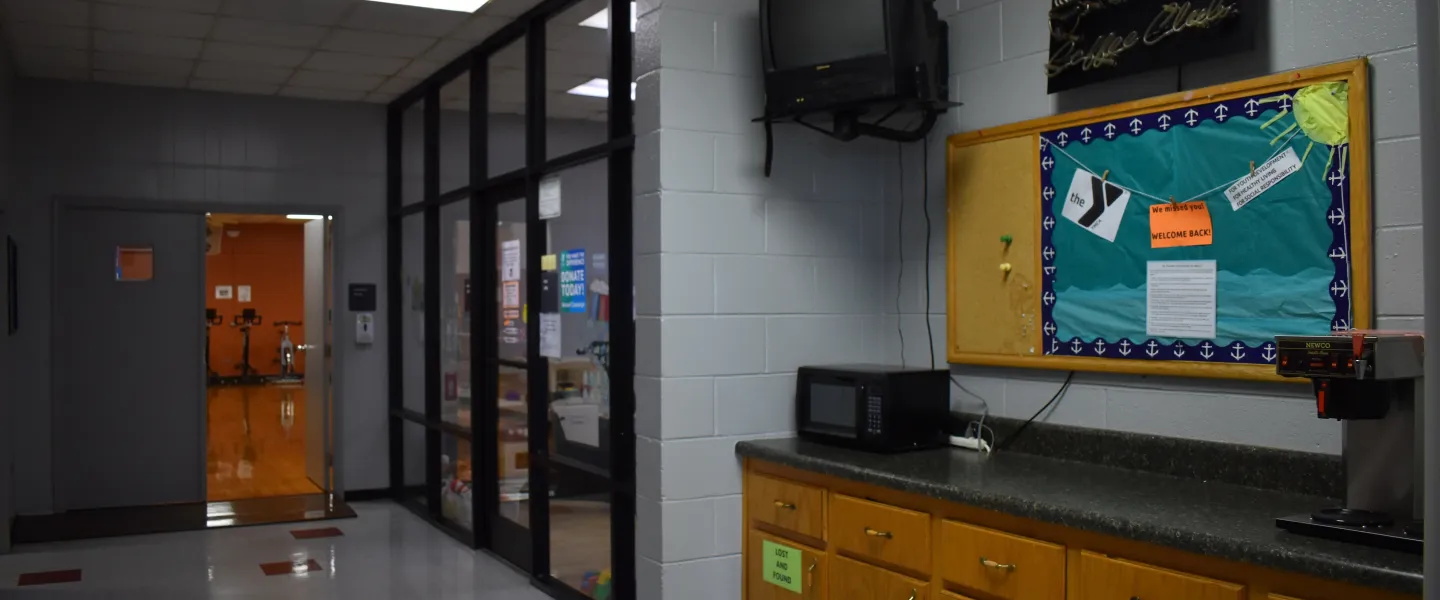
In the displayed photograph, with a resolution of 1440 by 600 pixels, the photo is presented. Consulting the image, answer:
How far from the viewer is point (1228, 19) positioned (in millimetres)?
2711

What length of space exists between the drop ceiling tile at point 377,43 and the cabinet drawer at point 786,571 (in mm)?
3383

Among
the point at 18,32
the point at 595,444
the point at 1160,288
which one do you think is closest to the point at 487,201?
the point at 595,444

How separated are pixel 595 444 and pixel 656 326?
1125mm

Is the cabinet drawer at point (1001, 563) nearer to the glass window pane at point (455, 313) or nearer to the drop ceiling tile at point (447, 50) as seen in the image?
the glass window pane at point (455, 313)

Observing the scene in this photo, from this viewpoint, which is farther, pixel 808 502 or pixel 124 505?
pixel 124 505

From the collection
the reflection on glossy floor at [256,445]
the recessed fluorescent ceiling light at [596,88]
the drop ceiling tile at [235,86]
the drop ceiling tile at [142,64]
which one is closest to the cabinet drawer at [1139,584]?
the recessed fluorescent ceiling light at [596,88]

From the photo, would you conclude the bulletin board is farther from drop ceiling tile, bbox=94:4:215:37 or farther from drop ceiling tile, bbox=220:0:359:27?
drop ceiling tile, bbox=94:4:215:37

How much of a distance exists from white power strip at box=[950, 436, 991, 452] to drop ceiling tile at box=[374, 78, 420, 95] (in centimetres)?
440

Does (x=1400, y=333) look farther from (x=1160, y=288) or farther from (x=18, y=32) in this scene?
(x=18, y=32)

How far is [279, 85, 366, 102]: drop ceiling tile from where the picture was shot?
6.81m

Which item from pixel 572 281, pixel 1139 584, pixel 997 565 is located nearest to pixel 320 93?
pixel 572 281

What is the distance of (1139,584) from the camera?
7.50ft

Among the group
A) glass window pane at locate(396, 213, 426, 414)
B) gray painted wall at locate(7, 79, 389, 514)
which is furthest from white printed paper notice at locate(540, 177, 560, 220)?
gray painted wall at locate(7, 79, 389, 514)

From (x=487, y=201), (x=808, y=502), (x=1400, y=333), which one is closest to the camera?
(x=1400, y=333)
